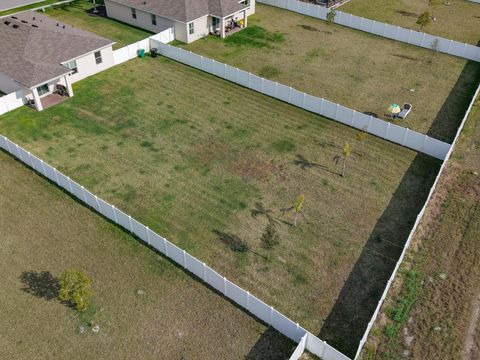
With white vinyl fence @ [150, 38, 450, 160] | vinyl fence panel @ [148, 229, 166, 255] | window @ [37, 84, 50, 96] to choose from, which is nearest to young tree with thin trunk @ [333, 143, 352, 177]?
white vinyl fence @ [150, 38, 450, 160]

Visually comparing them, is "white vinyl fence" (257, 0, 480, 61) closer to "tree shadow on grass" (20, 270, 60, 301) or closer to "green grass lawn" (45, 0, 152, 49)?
"green grass lawn" (45, 0, 152, 49)

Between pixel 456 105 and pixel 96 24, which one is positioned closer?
pixel 456 105

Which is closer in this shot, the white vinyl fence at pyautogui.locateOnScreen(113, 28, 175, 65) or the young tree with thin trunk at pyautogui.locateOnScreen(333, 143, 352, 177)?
the young tree with thin trunk at pyautogui.locateOnScreen(333, 143, 352, 177)

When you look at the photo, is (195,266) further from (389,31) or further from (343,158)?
(389,31)

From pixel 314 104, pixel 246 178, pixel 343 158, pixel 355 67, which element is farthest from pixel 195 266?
pixel 355 67

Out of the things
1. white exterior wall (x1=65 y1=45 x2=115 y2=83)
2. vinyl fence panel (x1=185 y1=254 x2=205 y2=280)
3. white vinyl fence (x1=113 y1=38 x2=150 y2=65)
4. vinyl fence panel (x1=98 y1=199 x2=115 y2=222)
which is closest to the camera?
vinyl fence panel (x1=185 y1=254 x2=205 y2=280)

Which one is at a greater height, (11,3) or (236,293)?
(11,3)
